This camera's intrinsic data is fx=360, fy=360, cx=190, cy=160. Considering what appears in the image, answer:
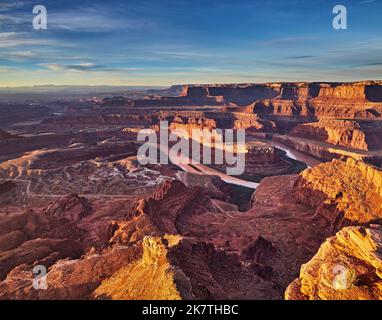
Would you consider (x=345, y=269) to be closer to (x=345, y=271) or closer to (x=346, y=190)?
(x=345, y=271)

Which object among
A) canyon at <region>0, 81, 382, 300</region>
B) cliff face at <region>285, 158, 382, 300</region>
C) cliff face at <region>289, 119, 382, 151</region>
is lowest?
canyon at <region>0, 81, 382, 300</region>

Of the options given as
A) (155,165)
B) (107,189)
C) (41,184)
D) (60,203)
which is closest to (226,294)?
(60,203)

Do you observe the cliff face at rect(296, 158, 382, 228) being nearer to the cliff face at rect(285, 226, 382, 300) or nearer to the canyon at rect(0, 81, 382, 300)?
the canyon at rect(0, 81, 382, 300)

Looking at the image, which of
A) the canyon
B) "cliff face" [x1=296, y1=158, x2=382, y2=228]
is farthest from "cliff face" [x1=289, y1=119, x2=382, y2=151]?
"cliff face" [x1=296, y1=158, x2=382, y2=228]

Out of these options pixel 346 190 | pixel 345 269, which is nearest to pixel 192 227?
pixel 346 190

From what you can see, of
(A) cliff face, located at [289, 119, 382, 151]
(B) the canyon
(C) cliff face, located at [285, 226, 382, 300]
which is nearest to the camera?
(C) cliff face, located at [285, 226, 382, 300]

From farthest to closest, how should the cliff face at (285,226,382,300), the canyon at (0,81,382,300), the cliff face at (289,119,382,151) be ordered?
1. the cliff face at (289,119,382,151)
2. the canyon at (0,81,382,300)
3. the cliff face at (285,226,382,300)

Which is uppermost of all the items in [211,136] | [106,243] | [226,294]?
[211,136]

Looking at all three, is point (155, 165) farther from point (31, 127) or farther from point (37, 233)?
point (31, 127)
